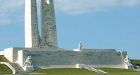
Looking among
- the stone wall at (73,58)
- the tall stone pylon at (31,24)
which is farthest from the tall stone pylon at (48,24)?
the stone wall at (73,58)

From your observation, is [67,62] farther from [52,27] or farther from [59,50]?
[52,27]

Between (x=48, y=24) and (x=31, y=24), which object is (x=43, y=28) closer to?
(x=48, y=24)

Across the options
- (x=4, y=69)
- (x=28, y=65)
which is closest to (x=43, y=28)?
(x=28, y=65)

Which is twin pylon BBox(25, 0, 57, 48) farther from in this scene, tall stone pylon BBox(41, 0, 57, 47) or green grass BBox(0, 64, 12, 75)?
green grass BBox(0, 64, 12, 75)

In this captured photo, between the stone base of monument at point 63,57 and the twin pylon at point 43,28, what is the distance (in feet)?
10.4

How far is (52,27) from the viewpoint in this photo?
7625 cm

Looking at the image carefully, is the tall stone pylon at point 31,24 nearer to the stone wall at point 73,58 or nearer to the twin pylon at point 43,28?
the twin pylon at point 43,28

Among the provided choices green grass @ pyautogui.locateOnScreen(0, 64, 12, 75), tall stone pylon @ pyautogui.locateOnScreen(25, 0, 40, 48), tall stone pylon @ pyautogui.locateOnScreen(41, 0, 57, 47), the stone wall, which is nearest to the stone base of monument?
the stone wall

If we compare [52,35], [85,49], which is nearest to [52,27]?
[52,35]

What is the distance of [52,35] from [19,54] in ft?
25.5

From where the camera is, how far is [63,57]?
71.0 m

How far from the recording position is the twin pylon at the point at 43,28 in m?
74.3

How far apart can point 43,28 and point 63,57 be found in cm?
730

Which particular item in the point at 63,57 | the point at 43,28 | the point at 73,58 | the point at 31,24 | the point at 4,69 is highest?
the point at 31,24
